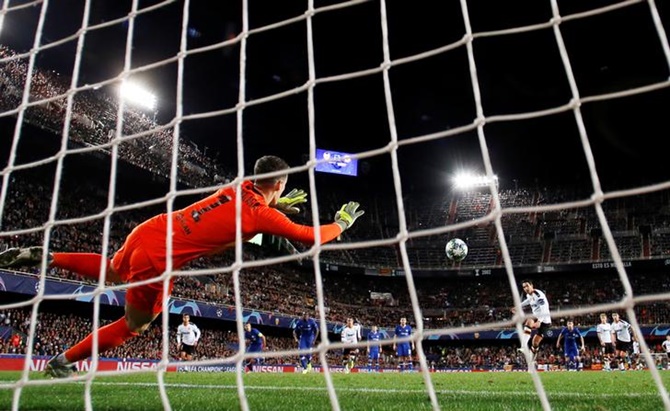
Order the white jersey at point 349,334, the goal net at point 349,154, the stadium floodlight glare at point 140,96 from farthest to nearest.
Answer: the stadium floodlight glare at point 140,96 < the goal net at point 349,154 < the white jersey at point 349,334

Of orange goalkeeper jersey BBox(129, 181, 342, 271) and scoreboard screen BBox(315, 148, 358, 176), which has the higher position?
scoreboard screen BBox(315, 148, 358, 176)

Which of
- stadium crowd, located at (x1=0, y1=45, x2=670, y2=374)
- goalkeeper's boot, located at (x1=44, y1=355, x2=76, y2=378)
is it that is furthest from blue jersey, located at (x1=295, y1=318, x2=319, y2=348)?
goalkeeper's boot, located at (x1=44, y1=355, x2=76, y2=378)

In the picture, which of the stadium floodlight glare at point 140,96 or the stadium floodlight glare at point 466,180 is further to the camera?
the stadium floodlight glare at point 466,180

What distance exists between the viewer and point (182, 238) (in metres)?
3.77

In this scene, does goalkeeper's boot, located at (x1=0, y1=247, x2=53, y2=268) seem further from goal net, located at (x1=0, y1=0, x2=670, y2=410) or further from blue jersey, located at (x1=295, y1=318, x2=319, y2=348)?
blue jersey, located at (x1=295, y1=318, x2=319, y2=348)

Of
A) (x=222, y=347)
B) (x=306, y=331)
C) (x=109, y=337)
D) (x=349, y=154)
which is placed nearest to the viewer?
(x=109, y=337)

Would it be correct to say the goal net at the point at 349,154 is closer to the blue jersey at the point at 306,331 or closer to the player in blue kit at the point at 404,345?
the player in blue kit at the point at 404,345

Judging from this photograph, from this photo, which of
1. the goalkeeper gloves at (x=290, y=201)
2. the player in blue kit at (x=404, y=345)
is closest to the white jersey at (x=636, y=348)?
the player in blue kit at (x=404, y=345)

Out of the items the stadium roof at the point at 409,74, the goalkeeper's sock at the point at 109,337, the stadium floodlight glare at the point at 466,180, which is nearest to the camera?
the goalkeeper's sock at the point at 109,337

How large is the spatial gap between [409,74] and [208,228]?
2346 centimetres

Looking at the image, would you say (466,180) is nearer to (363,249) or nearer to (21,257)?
(363,249)

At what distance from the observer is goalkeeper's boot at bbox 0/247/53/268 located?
144 inches

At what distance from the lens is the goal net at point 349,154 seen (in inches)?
724

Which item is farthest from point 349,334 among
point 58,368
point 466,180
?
point 466,180
